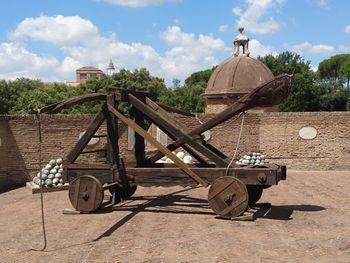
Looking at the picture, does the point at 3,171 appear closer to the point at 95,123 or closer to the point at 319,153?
the point at 95,123

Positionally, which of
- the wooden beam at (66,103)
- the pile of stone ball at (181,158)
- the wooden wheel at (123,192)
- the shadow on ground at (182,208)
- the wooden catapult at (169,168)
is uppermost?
the wooden beam at (66,103)

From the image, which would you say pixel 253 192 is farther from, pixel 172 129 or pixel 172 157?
pixel 172 129

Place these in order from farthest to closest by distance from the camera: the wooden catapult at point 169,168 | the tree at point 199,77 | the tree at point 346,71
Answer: the tree at point 199,77, the tree at point 346,71, the wooden catapult at point 169,168

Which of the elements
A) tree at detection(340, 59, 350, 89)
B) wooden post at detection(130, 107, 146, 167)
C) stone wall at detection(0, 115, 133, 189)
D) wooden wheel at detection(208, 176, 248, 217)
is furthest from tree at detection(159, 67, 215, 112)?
wooden wheel at detection(208, 176, 248, 217)

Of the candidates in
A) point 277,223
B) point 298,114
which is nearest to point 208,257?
point 277,223

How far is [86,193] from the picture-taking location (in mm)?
8000

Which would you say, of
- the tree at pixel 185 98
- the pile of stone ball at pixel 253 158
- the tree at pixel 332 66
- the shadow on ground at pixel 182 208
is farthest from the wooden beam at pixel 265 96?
the tree at pixel 332 66

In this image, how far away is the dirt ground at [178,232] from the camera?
557 centimetres

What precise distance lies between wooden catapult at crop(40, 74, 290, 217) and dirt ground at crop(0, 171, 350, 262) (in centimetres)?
37

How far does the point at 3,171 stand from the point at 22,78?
4612 cm

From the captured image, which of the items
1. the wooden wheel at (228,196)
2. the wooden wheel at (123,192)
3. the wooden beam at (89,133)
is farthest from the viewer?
the wooden wheel at (123,192)

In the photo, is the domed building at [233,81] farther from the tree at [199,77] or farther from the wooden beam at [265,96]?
the tree at [199,77]

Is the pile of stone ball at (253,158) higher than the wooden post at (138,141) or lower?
lower

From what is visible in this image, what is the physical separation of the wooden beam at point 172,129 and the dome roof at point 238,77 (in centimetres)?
1453
